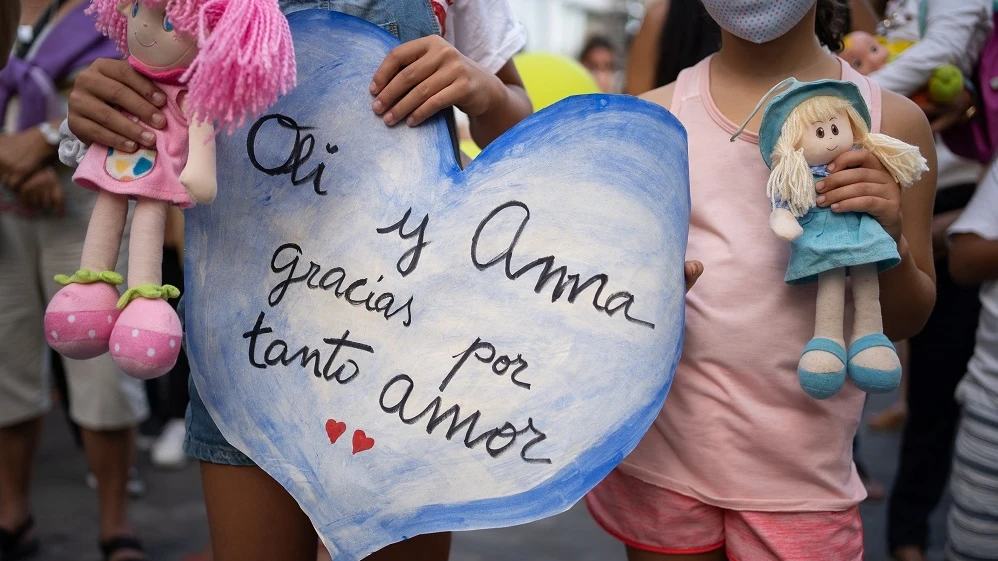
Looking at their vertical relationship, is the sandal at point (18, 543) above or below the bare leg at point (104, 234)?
below

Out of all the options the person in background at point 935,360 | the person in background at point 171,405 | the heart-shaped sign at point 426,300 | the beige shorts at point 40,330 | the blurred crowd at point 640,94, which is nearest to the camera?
the heart-shaped sign at point 426,300

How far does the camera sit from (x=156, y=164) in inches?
42.4

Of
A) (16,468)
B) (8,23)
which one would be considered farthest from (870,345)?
(16,468)

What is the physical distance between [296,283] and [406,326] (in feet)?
0.52

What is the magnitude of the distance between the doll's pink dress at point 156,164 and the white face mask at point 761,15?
71 cm

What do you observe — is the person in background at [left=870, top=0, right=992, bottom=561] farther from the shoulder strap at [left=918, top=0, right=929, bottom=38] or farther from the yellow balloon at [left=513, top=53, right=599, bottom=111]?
the yellow balloon at [left=513, top=53, right=599, bottom=111]

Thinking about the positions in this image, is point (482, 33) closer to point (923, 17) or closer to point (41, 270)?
point (923, 17)

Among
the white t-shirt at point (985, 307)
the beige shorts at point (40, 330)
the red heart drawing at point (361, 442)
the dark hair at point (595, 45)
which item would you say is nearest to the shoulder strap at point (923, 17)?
the white t-shirt at point (985, 307)

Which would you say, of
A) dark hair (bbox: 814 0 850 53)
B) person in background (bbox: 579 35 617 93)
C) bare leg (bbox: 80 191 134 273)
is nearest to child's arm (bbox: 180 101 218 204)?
bare leg (bbox: 80 191 134 273)

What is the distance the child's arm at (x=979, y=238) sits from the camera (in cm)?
172

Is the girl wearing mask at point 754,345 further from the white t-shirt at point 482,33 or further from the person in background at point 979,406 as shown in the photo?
the person in background at point 979,406

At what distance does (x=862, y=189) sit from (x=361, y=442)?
0.70 m

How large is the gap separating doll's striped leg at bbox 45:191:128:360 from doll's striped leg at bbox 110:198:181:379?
1.0 inches

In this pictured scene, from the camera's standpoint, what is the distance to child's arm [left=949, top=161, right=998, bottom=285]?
67.6 inches
